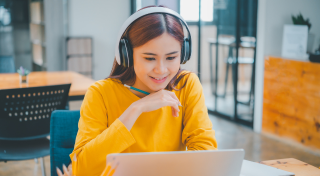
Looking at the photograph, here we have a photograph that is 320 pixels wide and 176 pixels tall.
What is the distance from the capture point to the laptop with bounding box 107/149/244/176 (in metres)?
0.71

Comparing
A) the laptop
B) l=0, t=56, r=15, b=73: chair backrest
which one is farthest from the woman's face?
l=0, t=56, r=15, b=73: chair backrest

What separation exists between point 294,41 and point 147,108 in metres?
2.77

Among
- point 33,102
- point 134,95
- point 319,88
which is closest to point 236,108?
point 319,88

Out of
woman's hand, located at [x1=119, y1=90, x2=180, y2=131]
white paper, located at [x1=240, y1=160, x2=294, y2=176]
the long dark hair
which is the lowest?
white paper, located at [x1=240, y1=160, x2=294, y2=176]

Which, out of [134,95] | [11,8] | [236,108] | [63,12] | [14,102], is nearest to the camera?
[134,95]

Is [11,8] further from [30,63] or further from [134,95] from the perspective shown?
[134,95]

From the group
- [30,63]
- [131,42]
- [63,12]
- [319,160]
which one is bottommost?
[319,160]

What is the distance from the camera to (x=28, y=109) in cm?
185

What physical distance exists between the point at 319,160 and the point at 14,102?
8.36ft

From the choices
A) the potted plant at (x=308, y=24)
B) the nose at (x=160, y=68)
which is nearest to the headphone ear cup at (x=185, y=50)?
the nose at (x=160, y=68)

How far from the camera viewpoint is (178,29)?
3.42 feet

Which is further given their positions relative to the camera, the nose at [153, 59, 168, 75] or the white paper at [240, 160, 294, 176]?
the nose at [153, 59, 168, 75]

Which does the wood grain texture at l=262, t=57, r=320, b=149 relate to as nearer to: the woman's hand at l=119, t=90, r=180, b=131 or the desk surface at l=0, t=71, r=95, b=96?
the desk surface at l=0, t=71, r=95, b=96

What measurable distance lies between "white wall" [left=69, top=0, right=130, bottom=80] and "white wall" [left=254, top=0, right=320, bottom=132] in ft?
10.2
